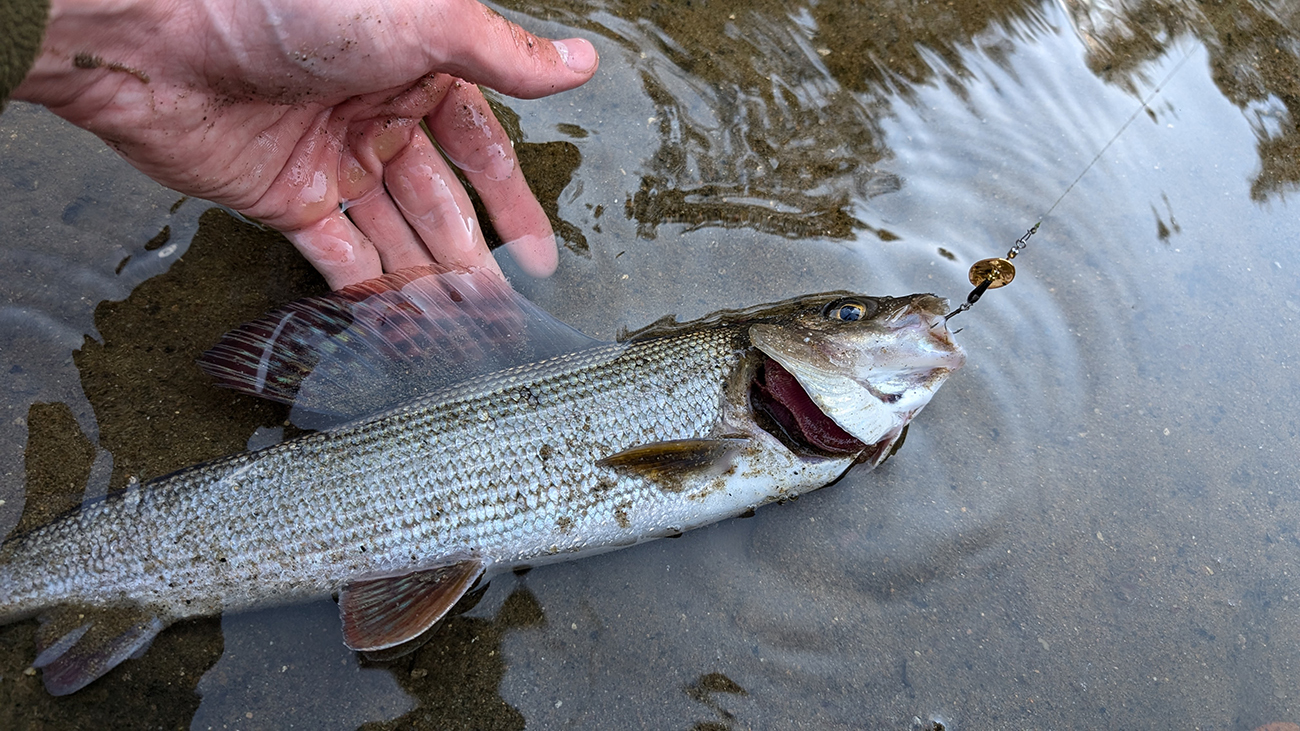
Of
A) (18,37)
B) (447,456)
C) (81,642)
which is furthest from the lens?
(447,456)

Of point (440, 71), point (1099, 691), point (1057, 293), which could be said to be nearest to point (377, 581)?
point (440, 71)

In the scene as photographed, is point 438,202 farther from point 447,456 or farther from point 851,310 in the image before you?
point 851,310

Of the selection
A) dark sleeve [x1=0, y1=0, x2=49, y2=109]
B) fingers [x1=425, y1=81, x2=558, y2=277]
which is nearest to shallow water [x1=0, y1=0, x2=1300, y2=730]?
fingers [x1=425, y1=81, x2=558, y2=277]

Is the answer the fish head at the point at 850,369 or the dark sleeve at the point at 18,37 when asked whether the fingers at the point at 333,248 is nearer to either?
the dark sleeve at the point at 18,37

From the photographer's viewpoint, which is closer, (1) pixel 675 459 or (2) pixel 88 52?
(2) pixel 88 52

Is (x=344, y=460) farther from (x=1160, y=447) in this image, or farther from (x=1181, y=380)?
(x=1181, y=380)

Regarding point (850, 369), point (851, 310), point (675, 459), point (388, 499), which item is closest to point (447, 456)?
point (388, 499)
